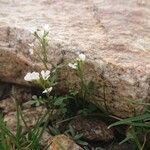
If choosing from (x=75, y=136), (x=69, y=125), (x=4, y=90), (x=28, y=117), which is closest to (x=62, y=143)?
(x=75, y=136)

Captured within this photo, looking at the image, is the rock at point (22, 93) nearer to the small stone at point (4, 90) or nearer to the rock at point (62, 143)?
the small stone at point (4, 90)

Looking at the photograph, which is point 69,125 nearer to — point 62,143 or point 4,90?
point 62,143

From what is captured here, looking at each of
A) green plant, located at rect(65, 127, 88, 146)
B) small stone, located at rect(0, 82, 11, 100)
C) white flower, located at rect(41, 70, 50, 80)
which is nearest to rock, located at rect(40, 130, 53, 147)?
green plant, located at rect(65, 127, 88, 146)

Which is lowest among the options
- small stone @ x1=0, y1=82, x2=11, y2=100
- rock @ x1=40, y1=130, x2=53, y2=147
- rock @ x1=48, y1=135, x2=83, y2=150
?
rock @ x1=40, y1=130, x2=53, y2=147

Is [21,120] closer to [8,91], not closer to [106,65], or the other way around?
[8,91]

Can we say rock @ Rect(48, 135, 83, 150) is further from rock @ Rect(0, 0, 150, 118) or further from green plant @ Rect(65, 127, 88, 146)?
rock @ Rect(0, 0, 150, 118)

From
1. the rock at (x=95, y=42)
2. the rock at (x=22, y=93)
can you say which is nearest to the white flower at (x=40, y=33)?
the rock at (x=95, y=42)
